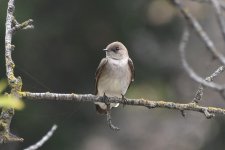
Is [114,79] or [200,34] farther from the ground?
[200,34]

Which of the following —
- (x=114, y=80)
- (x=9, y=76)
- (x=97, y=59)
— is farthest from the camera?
(x=97, y=59)

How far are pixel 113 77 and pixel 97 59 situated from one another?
825 centimetres

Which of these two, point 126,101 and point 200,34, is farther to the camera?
point 126,101

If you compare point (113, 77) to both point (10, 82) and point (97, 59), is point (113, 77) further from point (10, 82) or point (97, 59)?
point (97, 59)

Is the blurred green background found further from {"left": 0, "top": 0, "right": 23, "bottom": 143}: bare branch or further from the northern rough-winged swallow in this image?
{"left": 0, "top": 0, "right": 23, "bottom": 143}: bare branch

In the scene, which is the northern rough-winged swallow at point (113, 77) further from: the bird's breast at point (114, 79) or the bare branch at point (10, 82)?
the bare branch at point (10, 82)

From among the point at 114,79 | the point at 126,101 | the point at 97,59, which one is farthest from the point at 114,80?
the point at 97,59

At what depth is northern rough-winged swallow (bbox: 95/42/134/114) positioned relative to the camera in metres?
7.74

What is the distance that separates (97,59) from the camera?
52.8 feet

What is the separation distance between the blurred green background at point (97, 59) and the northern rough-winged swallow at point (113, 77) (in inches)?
283

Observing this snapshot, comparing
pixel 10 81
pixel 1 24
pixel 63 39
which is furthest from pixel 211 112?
pixel 63 39

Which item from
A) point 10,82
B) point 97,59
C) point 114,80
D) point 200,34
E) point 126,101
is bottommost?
point 97,59

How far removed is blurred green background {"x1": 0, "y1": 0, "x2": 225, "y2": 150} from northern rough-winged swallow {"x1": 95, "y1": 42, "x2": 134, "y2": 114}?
720 centimetres

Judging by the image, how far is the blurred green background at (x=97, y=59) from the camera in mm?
15484
